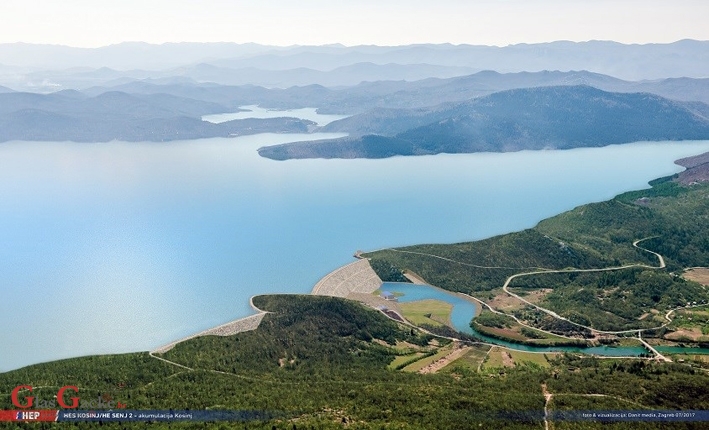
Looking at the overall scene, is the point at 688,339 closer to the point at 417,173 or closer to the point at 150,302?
the point at 150,302

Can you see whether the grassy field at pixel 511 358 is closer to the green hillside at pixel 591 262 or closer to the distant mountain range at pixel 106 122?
the green hillside at pixel 591 262

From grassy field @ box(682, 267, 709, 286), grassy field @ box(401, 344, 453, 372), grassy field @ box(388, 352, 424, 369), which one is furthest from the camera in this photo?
grassy field @ box(682, 267, 709, 286)

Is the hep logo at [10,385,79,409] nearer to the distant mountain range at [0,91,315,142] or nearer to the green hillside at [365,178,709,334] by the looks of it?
the green hillside at [365,178,709,334]

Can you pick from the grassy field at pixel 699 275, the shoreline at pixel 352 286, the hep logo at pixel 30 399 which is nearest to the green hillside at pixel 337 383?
the hep logo at pixel 30 399

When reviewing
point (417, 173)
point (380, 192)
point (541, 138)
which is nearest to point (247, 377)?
point (380, 192)

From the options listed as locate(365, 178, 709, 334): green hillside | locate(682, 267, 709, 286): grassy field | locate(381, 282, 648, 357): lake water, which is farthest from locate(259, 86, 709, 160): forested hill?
locate(682, 267, 709, 286): grassy field
